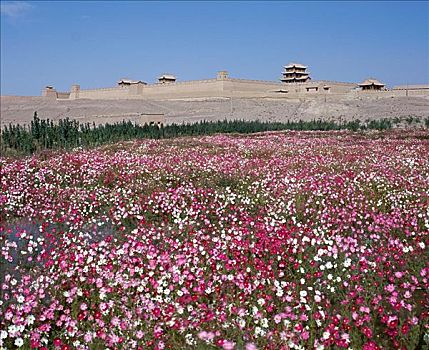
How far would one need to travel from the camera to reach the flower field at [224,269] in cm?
385

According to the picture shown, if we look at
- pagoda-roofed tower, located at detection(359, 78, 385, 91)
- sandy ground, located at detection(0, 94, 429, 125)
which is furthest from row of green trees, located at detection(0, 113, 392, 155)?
pagoda-roofed tower, located at detection(359, 78, 385, 91)

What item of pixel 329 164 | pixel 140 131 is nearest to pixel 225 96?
pixel 140 131

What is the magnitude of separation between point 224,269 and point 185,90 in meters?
67.1

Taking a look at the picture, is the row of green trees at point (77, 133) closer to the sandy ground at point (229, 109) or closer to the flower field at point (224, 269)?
the flower field at point (224, 269)

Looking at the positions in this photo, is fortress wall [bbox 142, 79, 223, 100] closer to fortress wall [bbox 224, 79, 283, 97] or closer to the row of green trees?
fortress wall [bbox 224, 79, 283, 97]

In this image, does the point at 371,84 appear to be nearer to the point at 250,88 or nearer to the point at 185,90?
the point at 250,88

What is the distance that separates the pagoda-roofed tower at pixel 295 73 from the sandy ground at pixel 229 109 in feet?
59.6

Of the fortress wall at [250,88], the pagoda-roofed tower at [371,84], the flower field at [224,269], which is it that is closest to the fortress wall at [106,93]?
the fortress wall at [250,88]

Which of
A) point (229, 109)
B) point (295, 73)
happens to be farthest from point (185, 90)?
point (295, 73)

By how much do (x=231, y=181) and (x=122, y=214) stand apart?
3.68 meters

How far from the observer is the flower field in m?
3.85

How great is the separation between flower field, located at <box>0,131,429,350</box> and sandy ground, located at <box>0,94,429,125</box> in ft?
124

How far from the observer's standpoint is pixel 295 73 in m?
82.7

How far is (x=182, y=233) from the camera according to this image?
7.03m
